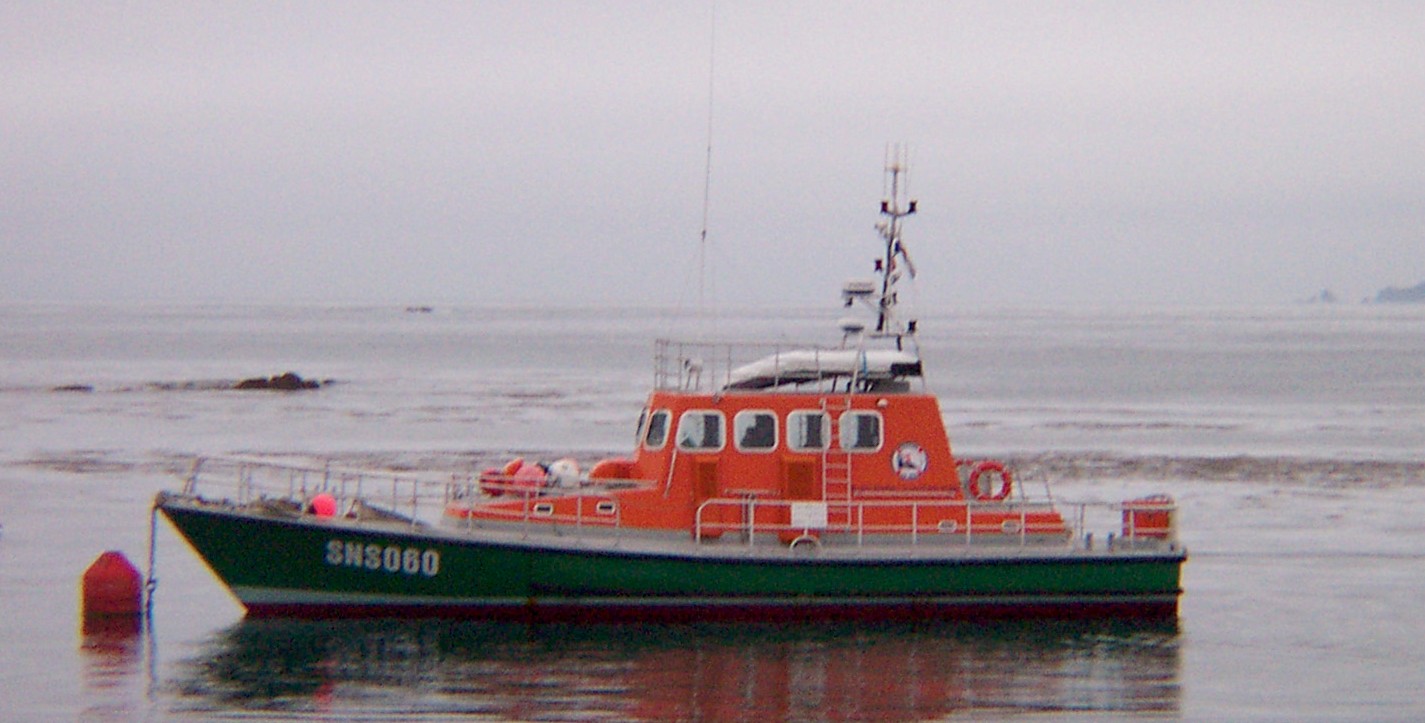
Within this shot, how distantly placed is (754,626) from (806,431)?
1950mm

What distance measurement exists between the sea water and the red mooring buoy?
331 millimetres

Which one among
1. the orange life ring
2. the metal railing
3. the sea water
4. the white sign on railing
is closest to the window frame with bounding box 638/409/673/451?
the metal railing

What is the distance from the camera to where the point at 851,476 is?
57.5ft

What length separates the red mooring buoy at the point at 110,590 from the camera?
17641 mm

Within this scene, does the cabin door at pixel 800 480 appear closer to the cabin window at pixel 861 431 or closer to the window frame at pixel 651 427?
the cabin window at pixel 861 431

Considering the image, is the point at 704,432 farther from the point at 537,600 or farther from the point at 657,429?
the point at 537,600

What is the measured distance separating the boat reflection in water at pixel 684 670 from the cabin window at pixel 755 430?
5.72 ft

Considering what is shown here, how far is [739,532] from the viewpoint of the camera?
57.0 feet

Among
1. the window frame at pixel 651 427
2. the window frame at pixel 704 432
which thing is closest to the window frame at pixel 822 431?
the window frame at pixel 704 432

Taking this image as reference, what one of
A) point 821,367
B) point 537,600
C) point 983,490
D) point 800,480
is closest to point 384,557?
point 537,600

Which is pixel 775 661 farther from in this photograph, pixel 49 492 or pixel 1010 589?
pixel 49 492

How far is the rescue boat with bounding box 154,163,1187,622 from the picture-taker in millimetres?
16891

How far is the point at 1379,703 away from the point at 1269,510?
40.5 feet

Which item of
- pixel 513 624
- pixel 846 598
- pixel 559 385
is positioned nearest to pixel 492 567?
pixel 513 624
